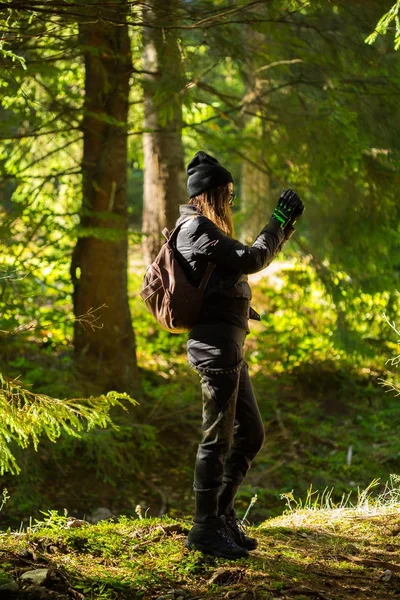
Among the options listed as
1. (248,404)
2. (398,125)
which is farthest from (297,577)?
(398,125)

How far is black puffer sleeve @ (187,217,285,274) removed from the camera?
4.12 m

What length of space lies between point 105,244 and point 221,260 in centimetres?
510

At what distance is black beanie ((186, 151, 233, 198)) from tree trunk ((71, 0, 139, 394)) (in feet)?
14.1

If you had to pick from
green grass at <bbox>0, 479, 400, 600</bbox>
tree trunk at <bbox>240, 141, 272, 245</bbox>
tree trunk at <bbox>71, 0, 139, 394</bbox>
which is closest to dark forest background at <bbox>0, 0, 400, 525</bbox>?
tree trunk at <bbox>71, 0, 139, 394</bbox>

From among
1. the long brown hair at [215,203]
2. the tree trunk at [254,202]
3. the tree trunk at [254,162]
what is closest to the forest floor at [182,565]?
the long brown hair at [215,203]

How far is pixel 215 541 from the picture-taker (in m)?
4.27

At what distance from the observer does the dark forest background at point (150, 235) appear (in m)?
8.05

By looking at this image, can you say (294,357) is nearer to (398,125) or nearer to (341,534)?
(398,125)

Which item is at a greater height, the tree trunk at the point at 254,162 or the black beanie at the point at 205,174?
the tree trunk at the point at 254,162

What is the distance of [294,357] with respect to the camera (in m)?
11.6

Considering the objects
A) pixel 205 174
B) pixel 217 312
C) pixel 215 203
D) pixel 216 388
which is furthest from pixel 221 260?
pixel 216 388

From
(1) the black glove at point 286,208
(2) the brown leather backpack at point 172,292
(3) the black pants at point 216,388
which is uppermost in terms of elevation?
(1) the black glove at point 286,208

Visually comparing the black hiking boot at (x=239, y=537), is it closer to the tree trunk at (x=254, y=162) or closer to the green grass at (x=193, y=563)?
the green grass at (x=193, y=563)

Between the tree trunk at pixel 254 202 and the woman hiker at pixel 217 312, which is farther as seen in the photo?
the tree trunk at pixel 254 202
